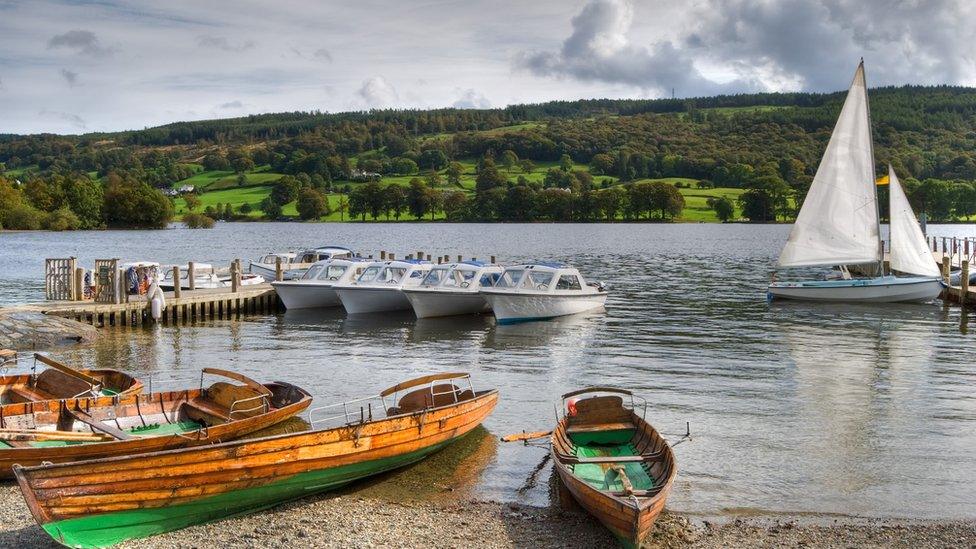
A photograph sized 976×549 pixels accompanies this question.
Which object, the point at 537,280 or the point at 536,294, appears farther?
the point at 537,280

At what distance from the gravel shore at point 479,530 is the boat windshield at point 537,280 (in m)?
24.2

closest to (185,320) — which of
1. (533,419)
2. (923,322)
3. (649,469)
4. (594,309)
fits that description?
(594,309)

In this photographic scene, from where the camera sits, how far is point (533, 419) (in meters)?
21.2

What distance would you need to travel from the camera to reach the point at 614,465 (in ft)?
50.5

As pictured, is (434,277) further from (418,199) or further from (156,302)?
(418,199)

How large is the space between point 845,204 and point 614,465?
33586mm

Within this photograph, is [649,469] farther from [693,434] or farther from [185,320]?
[185,320]

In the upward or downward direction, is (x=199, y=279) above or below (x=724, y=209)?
below

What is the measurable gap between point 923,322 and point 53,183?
15399 cm

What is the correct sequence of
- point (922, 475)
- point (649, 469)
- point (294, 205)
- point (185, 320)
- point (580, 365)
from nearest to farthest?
point (649, 469) → point (922, 475) → point (580, 365) → point (185, 320) → point (294, 205)

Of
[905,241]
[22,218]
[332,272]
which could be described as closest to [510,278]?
[332,272]

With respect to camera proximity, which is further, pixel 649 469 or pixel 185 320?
pixel 185 320

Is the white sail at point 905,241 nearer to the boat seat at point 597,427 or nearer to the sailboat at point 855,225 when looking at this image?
the sailboat at point 855,225

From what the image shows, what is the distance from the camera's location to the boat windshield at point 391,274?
41.7 metres
